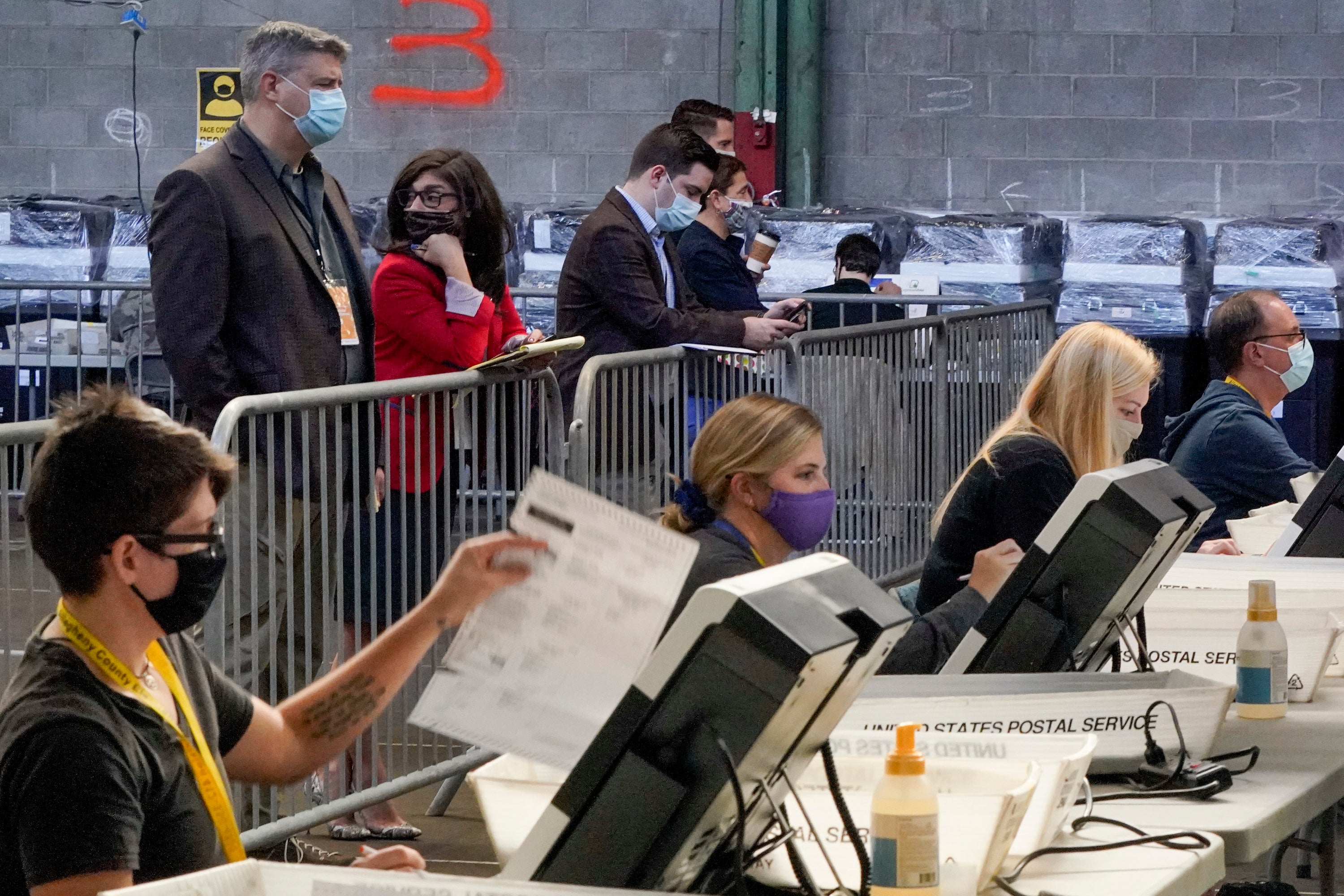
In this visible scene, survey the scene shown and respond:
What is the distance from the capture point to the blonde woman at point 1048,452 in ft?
11.7

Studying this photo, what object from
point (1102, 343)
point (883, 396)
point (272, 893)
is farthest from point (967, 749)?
point (883, 396)

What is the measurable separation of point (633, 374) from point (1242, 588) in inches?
74.5

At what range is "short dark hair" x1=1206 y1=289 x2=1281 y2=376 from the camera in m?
4.87

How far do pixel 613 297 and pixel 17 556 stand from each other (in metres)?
2.22

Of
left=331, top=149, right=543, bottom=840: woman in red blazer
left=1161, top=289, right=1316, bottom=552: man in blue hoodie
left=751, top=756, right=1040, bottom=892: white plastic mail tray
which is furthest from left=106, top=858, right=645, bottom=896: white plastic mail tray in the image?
left=1161, top=289, right=1316, bottom=552: man in blue hoodie

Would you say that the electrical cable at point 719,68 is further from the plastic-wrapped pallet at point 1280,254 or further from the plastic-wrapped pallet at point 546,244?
the plastic-wrapped pallet at point 1280,254

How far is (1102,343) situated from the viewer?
3.64m

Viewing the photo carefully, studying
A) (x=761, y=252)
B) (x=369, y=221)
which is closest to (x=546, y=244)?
(x=369, y=221)

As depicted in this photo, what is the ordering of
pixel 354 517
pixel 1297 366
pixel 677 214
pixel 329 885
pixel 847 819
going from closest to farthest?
pixel 329 885
pixel 847 819
pixel 354 517
pixel 1297 366
pixel 677 214

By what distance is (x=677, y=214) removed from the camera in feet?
17.4

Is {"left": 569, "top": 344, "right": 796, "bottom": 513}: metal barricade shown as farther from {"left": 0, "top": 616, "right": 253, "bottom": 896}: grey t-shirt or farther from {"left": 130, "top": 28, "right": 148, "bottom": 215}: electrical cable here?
{"left": 130, "top": 28, "right": 148, "bottom": 215}: electrical cable

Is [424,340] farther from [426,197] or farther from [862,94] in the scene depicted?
[862,94]

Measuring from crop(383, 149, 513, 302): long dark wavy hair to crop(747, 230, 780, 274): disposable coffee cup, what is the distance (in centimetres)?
226

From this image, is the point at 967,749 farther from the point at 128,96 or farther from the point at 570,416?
the point at 128,96
